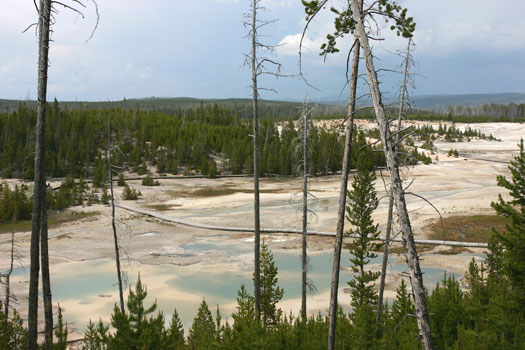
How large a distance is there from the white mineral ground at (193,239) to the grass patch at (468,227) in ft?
3.89

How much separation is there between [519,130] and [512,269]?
123m


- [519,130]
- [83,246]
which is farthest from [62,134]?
[519,130]

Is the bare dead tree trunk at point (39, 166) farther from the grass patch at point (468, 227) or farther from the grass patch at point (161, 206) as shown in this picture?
the grass patch at point (161, 206)

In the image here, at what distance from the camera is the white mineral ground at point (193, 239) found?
61.5 feet

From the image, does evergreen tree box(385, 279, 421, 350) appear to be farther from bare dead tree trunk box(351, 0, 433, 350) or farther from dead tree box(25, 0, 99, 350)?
dead tree box(25, 0, 99, 350)

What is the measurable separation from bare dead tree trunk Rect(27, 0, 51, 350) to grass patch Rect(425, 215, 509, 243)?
81.6 ft

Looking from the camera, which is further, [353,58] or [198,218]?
[198,218]

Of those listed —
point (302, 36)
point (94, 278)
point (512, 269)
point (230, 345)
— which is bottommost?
point (94, 278)

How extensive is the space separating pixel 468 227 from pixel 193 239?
65.5ft

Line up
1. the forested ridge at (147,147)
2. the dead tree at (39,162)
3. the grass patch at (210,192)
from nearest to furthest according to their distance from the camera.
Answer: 1. the dead tree at (39,162)
2. the grass patch at (210,192)
3. the forested ridge at (147,147)

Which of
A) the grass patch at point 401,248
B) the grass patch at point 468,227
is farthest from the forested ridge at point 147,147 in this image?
the grass patch at point 401,248

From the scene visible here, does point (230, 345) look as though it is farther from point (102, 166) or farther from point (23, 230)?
point (102, 166)

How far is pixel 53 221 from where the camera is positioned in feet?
116

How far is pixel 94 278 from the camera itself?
21797 mm
